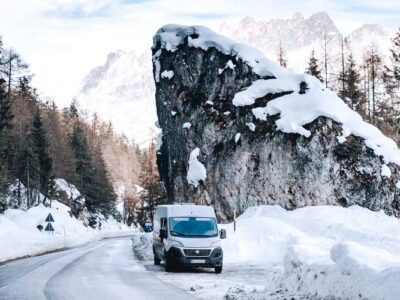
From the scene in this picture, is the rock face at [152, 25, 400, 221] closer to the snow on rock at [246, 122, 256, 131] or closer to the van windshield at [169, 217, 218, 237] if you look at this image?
the snow on rock at [246, 122, 256, 131]

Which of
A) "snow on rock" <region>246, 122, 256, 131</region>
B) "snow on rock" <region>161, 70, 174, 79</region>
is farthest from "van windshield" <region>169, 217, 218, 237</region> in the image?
"snow on rock" <region>161, 70, 174, 79</region>

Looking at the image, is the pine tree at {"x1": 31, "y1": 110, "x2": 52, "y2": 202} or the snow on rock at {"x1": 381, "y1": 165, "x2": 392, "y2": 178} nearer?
the snow on rock at {"x1": 381, "y1": 165, "x2": 392, "y2": 178}

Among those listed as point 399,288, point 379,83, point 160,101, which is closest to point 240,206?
point 160,101

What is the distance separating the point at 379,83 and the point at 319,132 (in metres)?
39.5

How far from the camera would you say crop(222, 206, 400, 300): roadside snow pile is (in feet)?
29.8

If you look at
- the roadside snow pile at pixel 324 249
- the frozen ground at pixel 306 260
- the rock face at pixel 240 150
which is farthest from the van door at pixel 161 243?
the rock face at pixel 240 150

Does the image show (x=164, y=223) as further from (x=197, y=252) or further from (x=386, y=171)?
(x=386, y=171)

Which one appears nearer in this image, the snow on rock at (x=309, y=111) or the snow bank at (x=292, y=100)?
the snow on rock at (x=309, y=111)

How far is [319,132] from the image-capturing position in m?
35.8

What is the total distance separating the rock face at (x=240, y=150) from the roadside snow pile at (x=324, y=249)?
256 cm

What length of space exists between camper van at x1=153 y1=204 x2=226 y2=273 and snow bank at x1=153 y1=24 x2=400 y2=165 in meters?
17.7

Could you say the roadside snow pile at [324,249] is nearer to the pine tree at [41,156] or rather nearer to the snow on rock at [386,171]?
the snow on rock at [386,171]

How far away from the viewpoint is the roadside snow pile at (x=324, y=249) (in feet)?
29.8

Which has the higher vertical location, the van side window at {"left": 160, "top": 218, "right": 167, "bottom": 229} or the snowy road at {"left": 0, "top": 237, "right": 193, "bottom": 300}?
the van side window at {"left": 160, "top": 218, "right": 167, "bottom": 229}
